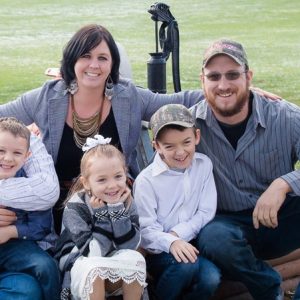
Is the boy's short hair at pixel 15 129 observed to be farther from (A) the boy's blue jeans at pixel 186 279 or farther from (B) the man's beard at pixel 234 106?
(B) the man's beard at pixel 234 106

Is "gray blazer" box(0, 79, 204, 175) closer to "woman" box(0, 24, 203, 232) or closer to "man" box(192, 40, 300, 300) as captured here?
"woman" box(0, 24, 203, 232)

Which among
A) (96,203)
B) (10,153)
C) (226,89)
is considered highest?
(226,89)

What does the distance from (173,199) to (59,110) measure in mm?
917

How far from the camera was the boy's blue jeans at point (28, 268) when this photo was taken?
11.8 feet

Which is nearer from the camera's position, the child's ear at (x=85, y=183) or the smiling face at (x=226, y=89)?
the child's ear at (x=85, y=183)

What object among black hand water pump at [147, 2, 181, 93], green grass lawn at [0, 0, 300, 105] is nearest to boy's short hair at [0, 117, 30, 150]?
black hand water pump at [147, 2, 181, 93]

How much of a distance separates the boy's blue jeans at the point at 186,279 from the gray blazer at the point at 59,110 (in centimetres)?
91

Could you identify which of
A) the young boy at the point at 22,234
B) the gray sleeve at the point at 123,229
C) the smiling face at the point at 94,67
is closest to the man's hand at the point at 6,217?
the young boy at the point at 22,234

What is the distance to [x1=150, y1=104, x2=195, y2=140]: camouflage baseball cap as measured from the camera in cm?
396

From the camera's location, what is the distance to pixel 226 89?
4.12 meters

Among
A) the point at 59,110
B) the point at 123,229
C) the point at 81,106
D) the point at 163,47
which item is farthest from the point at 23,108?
the point at 163,47

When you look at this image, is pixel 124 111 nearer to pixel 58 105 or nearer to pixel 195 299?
pixel 58 105

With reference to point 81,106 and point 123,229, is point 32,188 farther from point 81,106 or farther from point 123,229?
point 81,106

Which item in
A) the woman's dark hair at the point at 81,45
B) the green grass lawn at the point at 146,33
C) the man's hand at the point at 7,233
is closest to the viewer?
the man's hand at the point at 7,233
